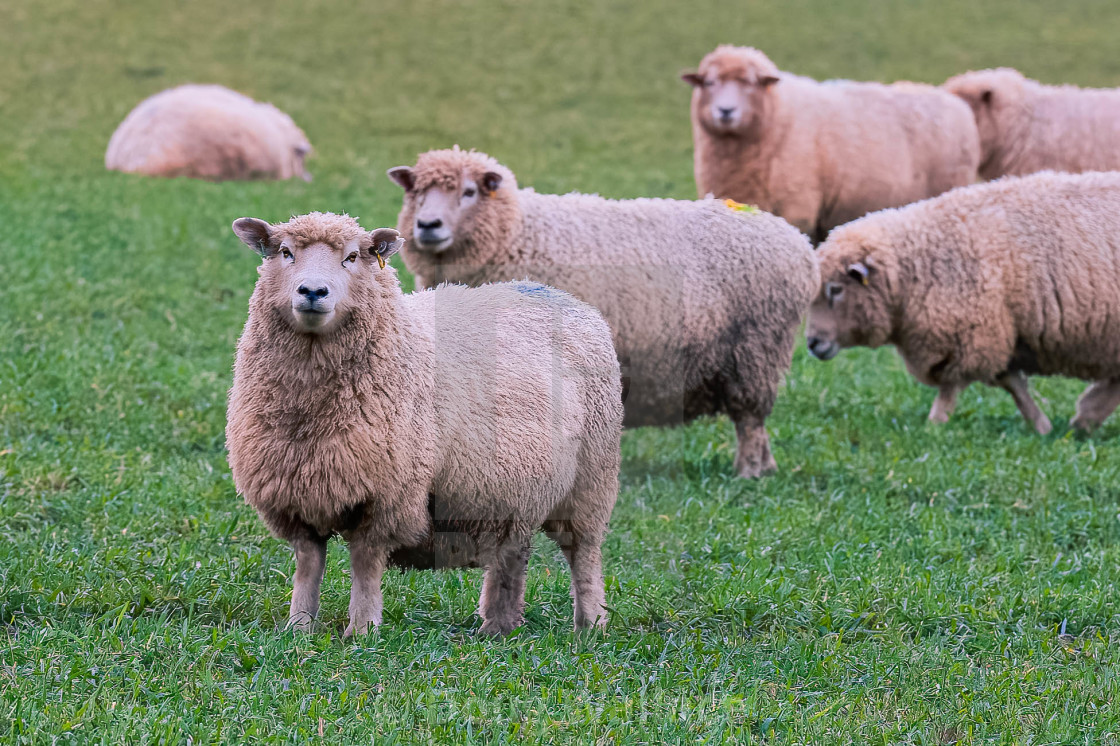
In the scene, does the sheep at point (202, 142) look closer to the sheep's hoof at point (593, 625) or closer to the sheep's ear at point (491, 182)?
the sheep's ear at point (491, 182)

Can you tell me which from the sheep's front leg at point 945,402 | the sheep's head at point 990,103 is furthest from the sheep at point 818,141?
the sheep's front leg at point 945,402

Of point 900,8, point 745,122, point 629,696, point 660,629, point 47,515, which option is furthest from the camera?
point 900,8

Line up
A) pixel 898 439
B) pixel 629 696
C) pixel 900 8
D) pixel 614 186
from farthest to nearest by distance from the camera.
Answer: pixel 900 8, pixel 614 186, pixel 898 439, pixel 629 696

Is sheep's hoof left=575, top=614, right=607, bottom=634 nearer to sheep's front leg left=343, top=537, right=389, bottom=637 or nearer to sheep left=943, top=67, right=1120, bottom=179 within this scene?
sheep's front leg left=343, top=537, right=389, bottom=637

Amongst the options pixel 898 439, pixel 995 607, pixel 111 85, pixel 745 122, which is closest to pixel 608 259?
pixel 898 439

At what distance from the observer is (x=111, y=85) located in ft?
71.5

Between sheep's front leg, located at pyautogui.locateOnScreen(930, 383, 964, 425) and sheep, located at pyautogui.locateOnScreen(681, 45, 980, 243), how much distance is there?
3095 millimetres

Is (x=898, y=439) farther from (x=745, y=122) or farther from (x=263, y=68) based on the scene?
(x=263, y=68)

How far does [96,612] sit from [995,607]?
10.8 feet

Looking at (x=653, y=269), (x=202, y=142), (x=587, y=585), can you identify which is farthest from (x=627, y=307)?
(x=202, y=142)

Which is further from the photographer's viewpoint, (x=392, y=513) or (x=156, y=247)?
(x=156, y=247)

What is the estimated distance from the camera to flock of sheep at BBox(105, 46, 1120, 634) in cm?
402

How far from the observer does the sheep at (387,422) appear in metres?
3.96

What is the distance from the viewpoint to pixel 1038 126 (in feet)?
43.7
